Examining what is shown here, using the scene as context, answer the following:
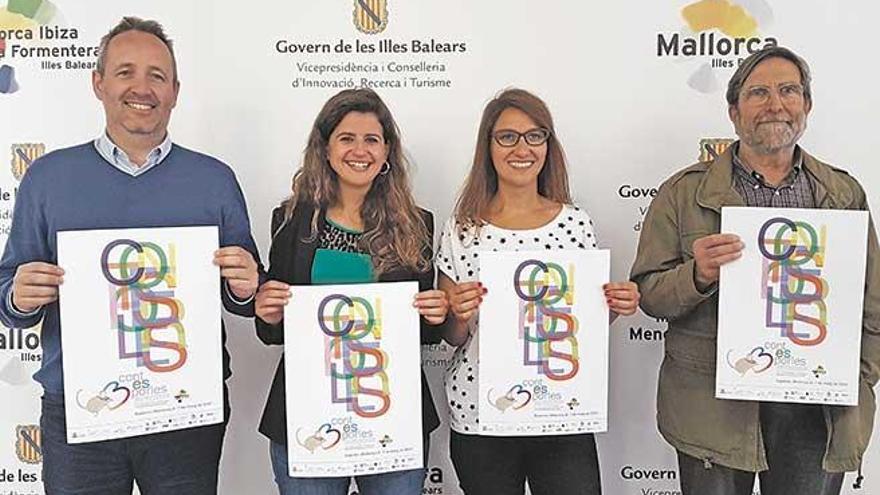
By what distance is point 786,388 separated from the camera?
1796 mm

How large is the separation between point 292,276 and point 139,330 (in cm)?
35

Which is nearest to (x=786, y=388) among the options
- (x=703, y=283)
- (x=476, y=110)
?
(x=703, y=283)

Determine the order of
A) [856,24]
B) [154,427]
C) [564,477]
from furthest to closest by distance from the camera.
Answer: [856,24] → [564,477] → [154,427]

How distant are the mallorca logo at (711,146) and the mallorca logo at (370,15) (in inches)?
38.8

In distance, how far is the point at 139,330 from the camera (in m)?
1.74

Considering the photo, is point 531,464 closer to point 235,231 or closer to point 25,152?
point 235,231

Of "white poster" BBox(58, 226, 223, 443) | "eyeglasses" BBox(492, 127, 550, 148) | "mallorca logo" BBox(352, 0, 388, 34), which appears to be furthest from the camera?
"mallorca logo" BBox(352, 0, 388, 34)

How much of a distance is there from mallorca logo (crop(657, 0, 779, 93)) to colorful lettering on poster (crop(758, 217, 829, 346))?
73 centimetres

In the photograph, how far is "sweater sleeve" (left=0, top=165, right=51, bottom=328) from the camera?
5.71 ft

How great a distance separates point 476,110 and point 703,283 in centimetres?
88

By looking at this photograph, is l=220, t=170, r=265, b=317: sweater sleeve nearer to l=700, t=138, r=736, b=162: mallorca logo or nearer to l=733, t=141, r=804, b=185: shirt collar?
l=733, t=141, r=804, b=185: shirt collar

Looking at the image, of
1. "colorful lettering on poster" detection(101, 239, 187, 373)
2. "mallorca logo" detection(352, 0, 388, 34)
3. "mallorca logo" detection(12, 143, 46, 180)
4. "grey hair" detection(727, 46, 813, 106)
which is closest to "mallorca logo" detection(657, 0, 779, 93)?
"grey hair" detection(727, 46, 813, 106)

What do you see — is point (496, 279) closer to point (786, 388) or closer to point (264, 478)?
point (786, 388)

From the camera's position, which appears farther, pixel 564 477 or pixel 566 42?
pixel 566 42
